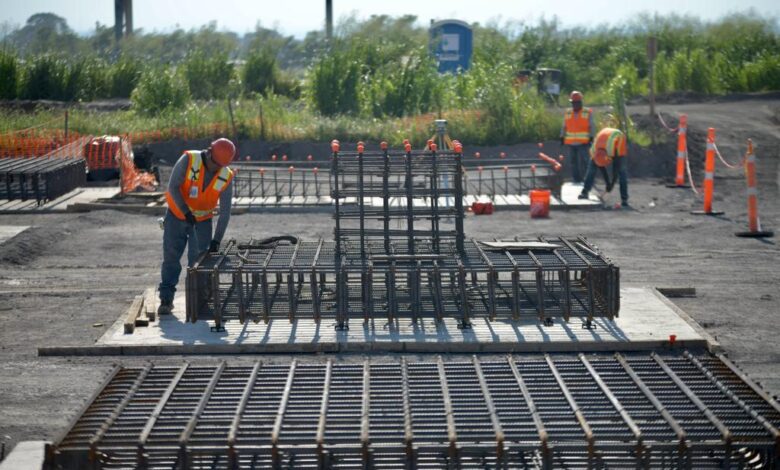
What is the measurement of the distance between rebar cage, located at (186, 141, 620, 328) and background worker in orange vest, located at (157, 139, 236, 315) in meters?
0.39

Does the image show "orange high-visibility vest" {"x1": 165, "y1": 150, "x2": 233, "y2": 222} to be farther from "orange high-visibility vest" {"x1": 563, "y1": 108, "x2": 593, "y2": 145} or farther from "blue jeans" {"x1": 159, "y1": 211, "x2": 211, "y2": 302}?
"orange high-visibility vest" {"x1": 563, "y1": 108, "x2": 593, "y2": 145}

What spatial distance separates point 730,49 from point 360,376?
35.7 m

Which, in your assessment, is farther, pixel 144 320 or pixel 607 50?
pixel 607 50

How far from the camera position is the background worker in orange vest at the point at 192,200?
40.9 ft

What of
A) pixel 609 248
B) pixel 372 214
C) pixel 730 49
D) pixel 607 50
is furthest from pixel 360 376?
pixel 607 50

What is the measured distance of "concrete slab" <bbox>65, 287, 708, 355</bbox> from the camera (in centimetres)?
1137

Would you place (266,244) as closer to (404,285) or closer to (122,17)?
(404,285)

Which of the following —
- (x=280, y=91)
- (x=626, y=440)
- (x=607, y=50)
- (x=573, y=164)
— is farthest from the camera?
(x=607, y=50)

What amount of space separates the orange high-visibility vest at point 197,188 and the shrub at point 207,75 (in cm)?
2541

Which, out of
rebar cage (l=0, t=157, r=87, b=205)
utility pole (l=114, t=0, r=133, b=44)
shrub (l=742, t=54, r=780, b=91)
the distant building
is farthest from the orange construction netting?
utility pole (l=114, t=0, r=133, b=44)

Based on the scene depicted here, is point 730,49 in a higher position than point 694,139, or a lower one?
higher

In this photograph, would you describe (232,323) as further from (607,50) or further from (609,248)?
(607,50)

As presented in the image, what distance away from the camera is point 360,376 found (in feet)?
31.4

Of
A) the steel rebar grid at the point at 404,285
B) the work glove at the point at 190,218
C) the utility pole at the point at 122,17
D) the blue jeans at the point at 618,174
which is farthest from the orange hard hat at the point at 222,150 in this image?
the utility pole at the point at 122,17
